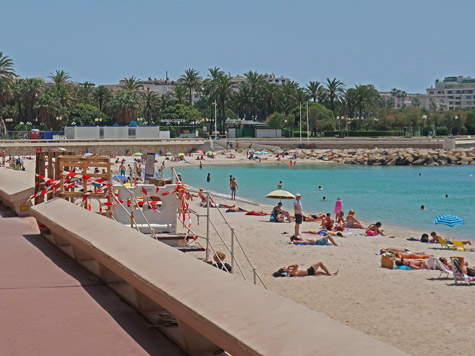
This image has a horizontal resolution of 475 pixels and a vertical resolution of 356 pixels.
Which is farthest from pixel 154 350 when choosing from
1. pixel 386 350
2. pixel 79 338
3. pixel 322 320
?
pixel 386 350

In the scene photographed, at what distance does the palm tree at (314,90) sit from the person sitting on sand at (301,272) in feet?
372

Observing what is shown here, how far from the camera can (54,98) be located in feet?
334

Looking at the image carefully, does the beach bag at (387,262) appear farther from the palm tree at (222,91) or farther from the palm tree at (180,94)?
the palm tree at (180,94)

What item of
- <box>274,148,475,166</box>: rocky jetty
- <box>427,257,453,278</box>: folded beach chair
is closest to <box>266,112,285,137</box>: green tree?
<box>274,148,475,166</box>: rocky jetty

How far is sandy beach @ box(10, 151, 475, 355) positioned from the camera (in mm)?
11719

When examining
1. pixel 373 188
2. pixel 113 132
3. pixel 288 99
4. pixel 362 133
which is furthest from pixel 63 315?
pixel 288 99

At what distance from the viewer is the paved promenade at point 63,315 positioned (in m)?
4.77

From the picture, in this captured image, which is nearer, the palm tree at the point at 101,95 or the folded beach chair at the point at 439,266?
the folded beach chair at the point at 439,266

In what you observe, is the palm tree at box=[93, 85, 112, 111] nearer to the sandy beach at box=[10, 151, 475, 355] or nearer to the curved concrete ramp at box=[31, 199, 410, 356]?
the sandy beach at box=[10, 151, 475, 355]

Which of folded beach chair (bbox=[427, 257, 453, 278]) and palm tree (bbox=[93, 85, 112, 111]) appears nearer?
folded beach chair (bbox=[427, 257, 453, 278])

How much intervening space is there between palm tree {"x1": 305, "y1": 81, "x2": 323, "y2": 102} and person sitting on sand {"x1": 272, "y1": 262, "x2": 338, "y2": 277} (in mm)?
113455

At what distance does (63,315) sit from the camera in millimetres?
5574

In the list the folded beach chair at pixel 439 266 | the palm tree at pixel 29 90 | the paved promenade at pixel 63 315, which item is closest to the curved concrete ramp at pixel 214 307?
the paved promenade at pixel 63 315

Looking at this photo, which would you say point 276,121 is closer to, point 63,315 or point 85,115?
point 85,115
